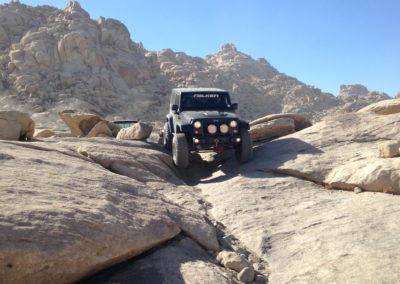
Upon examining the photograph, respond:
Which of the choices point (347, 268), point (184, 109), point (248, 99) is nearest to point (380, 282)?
point (347, 268)

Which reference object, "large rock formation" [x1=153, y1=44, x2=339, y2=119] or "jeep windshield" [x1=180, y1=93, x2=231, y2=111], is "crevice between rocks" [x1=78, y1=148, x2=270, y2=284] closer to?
"jeep windshield" [x1=180, y1=93, x2=231, y2=111]

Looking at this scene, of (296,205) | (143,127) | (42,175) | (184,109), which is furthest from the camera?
(143,127)

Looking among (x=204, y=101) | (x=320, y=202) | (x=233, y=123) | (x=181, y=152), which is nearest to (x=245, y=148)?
(x=233, y=123)

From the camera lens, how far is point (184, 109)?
989 centimetres

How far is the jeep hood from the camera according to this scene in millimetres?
8866

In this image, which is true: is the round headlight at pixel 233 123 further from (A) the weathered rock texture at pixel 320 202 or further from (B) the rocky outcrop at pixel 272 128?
(B) the rocky outcrop at pixel 272 128

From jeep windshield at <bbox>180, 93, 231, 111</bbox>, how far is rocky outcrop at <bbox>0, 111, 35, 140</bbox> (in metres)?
3.18

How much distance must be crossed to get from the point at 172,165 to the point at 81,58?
28.3m

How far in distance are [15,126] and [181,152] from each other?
311cm

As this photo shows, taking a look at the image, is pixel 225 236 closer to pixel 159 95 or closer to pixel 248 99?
pixel 159 95

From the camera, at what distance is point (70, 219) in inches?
151

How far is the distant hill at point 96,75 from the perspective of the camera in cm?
3162

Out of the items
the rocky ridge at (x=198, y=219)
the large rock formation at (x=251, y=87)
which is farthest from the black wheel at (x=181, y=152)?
the large rock formation at (x=251, y=87)

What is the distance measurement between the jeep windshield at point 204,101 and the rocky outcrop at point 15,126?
3.18m
